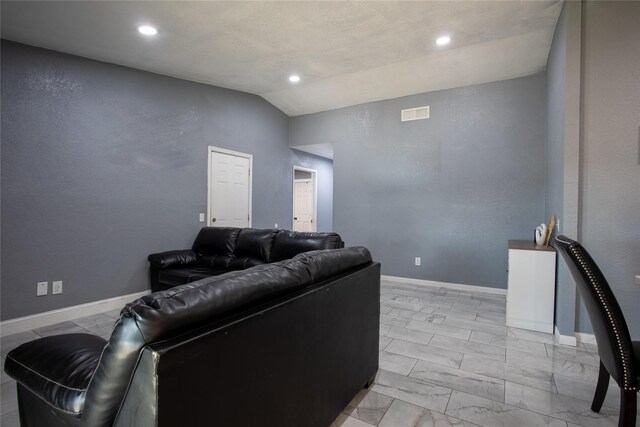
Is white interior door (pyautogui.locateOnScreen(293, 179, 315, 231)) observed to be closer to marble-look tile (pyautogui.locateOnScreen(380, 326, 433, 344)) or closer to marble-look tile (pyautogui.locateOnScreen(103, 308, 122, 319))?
marble-look tile (pyautogui.locateOnScreen(103, 308, 122, 319))

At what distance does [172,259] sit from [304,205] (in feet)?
14.9

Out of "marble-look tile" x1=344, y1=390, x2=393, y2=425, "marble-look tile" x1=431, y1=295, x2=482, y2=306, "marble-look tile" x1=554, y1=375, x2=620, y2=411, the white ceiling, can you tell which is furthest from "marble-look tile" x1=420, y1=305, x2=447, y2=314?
the white ceiling

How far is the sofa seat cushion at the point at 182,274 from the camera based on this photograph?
3.37m

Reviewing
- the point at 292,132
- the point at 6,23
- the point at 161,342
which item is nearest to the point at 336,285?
the point at 161,342

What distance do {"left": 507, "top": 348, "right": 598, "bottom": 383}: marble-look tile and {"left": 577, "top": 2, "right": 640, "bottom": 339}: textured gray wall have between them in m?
0.69

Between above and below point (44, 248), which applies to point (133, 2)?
above

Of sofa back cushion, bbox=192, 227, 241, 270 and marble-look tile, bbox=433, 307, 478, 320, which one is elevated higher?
sofa back cushion, bbox=192, 227, 241, 270

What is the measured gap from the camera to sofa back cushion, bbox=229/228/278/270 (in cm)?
371

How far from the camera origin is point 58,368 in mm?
1079

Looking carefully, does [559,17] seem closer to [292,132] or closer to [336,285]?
[336,285]

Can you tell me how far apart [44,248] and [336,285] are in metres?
3.30

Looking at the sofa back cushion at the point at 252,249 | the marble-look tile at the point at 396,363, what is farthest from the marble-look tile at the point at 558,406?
the sofa back cushion at the point at 252,249

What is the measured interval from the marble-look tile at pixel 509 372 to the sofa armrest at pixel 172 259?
3.21m

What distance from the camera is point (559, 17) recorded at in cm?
308
